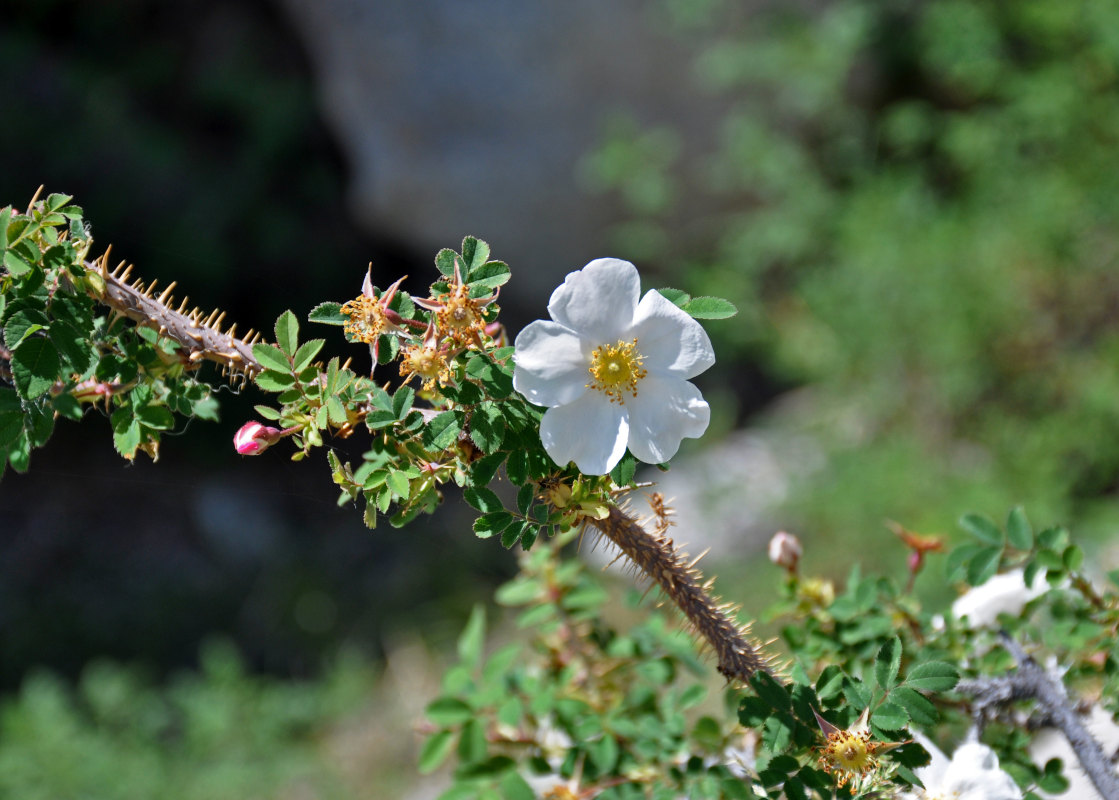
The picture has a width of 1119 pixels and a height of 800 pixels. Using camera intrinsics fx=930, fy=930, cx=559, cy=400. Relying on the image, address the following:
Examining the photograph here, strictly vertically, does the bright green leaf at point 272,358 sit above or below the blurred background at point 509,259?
below

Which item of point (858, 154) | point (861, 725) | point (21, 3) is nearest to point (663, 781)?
point (861, 725)

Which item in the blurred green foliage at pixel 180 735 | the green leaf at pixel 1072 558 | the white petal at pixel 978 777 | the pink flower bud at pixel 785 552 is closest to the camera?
the white petal at pixel 978 777

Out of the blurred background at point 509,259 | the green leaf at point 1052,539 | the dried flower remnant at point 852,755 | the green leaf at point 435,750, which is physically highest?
the blurred background at point 509,259

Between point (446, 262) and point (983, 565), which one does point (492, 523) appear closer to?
point (446, 262)

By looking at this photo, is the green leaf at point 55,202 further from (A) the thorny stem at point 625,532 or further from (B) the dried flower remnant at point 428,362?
(B) the dried flower remnant at point 428,362

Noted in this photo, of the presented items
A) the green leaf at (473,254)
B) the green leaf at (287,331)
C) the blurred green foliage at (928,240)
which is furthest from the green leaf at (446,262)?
the blurred green foliage at (928,240)

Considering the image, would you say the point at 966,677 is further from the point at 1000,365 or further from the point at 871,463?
the point at 1000,365
